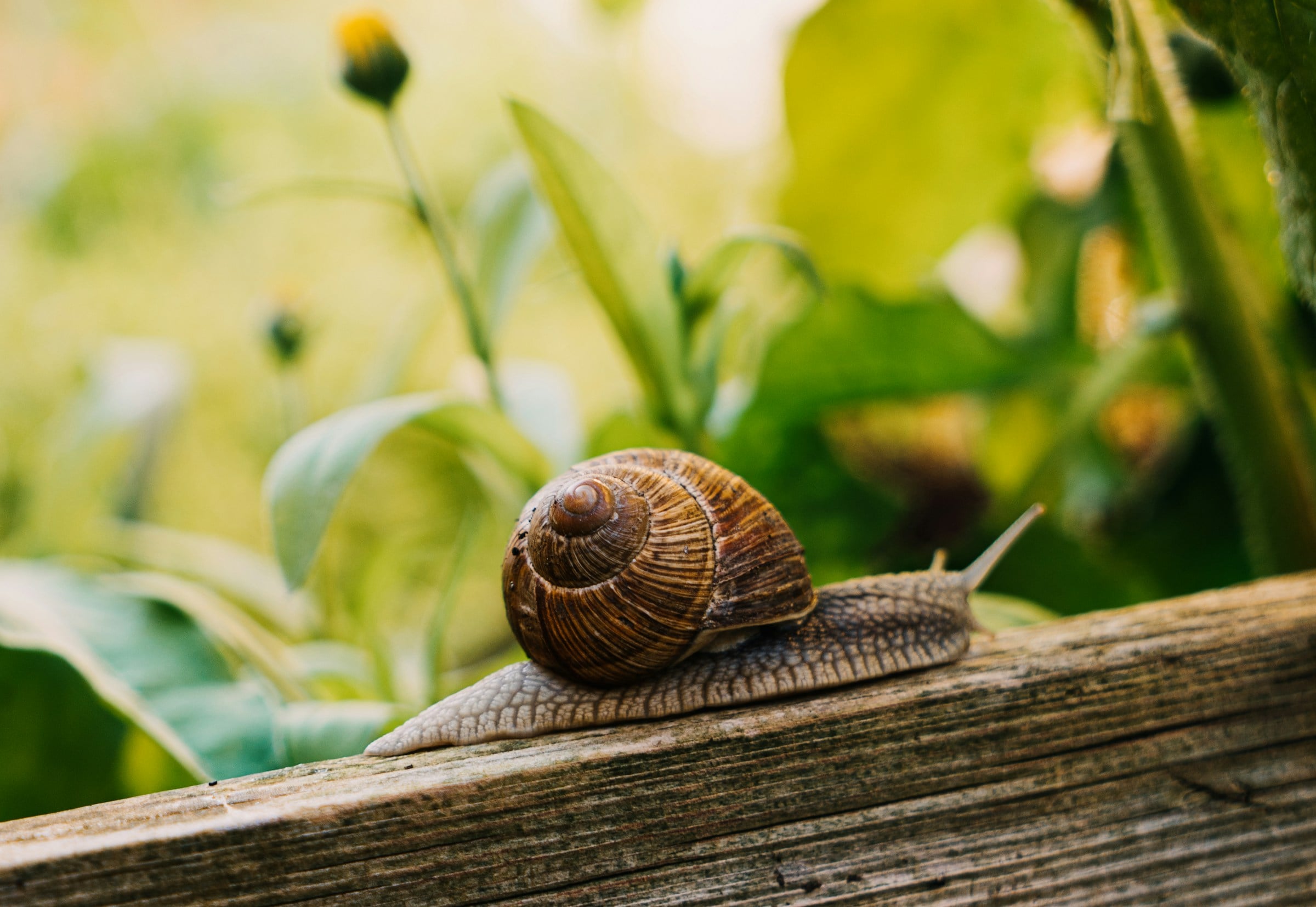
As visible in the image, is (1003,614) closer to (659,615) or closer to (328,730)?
(659,615)

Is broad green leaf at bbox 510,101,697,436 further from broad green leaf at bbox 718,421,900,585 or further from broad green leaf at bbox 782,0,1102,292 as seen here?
broad green leaf at bbox 782,0,1102,292

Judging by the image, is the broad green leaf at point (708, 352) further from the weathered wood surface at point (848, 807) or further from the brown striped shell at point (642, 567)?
the weathered wood surface at point (848, 807)

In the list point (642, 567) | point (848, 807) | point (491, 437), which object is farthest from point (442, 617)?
point (848, 807)

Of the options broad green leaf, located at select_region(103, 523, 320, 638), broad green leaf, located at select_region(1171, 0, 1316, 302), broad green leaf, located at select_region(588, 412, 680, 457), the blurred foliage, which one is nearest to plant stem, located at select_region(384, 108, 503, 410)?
the blurred foliage

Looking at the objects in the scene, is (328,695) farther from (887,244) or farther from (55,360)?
(55,360)

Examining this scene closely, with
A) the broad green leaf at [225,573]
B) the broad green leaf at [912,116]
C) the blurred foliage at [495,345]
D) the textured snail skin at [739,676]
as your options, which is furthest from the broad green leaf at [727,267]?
the broad green leaf at [225,573]
